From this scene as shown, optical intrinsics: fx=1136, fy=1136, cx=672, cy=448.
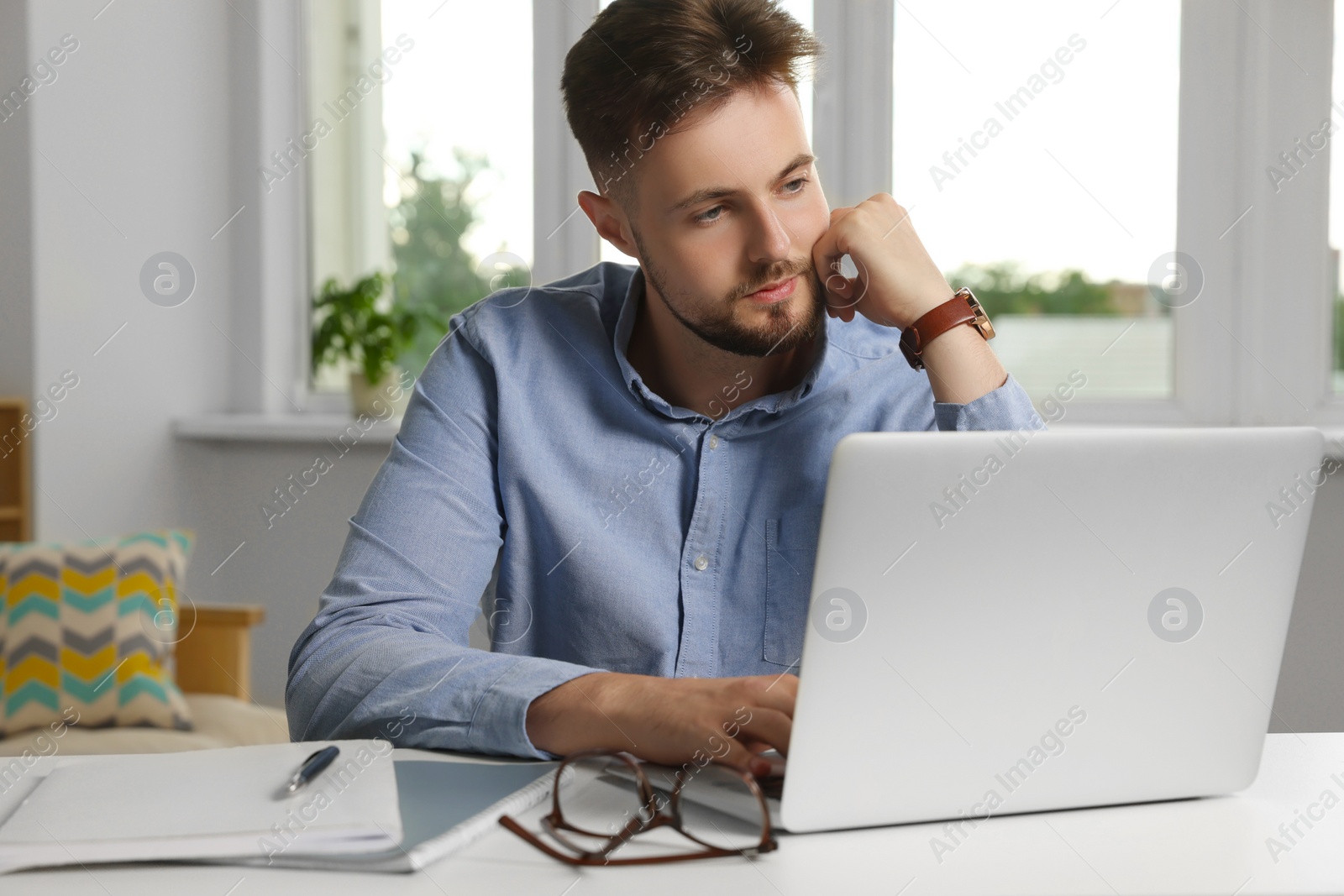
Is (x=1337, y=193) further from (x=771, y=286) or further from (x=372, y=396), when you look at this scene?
(x=372, y=396)

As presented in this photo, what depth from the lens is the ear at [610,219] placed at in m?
1.35

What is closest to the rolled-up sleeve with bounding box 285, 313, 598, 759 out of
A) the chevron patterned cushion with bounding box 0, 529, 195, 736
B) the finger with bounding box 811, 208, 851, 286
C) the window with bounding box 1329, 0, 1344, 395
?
the finger with bounding box 811, 208, 851, 286

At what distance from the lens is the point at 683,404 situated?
52.1 inches

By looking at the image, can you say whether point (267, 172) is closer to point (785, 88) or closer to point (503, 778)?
point (785, 88)

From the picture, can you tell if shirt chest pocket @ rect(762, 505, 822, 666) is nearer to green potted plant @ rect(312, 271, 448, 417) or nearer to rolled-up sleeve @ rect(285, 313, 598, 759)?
rolled-up sleeve @ rect(285, 313, 598, 759)

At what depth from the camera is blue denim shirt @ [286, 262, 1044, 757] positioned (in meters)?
1.15

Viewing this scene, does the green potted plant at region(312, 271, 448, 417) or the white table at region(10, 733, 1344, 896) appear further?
the green potted plant at region(312, 271, 448, 417)

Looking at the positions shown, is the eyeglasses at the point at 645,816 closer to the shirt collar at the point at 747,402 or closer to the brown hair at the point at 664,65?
the shirt collar at the point at 747,402

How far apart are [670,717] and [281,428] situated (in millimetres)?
2441

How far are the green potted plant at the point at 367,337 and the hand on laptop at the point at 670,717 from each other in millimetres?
2225

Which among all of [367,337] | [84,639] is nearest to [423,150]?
[367,337]

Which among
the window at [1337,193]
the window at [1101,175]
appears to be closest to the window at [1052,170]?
the window at [1101,175]

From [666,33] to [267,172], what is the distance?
2.29 metres

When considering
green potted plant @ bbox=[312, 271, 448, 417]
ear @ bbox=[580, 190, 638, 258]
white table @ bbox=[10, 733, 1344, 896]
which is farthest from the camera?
green potted plant @ bbox=[312, 271, 448, 417]
